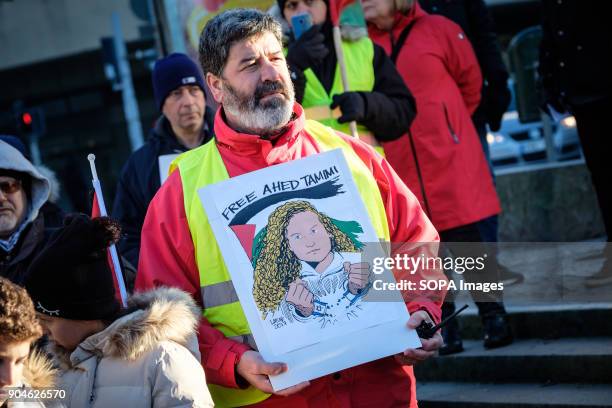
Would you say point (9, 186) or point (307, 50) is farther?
point (307, 50)

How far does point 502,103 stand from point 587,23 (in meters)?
0.82

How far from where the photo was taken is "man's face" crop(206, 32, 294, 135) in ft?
12.2

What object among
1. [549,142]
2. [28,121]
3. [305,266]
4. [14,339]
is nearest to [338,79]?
[305,266]

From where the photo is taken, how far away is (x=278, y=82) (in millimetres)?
3758

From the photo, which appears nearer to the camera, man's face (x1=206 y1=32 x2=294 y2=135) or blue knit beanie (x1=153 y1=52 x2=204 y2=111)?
man's face (x1=206 y1=32 x2=294 y2=135)

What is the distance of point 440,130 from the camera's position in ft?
20.3

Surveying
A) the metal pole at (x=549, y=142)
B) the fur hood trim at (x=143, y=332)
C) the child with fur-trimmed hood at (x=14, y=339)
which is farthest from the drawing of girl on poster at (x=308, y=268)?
the metal pole at (x=549, y=142)

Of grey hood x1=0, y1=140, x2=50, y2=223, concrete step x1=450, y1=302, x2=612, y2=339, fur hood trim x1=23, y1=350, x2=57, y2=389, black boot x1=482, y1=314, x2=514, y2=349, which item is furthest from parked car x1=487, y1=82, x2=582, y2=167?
fur hood trim x1=23, y1=350, x2=57, y2=389

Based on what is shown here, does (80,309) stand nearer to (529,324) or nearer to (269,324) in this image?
(269,324)

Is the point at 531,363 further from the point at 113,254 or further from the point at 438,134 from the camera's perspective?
the point at 113,254

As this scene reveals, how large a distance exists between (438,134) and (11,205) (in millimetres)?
2523

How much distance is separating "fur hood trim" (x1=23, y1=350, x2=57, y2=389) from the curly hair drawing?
673 mm

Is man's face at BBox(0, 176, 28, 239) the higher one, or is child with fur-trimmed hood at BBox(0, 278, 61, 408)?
man's face at BBox(0, 176, 28, 239)

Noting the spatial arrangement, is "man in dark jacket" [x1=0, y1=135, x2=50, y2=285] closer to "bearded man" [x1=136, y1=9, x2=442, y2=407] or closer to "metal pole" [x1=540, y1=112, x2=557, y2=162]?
"bearded man" [x1=136, y1=9, x2=442, y2=407]
